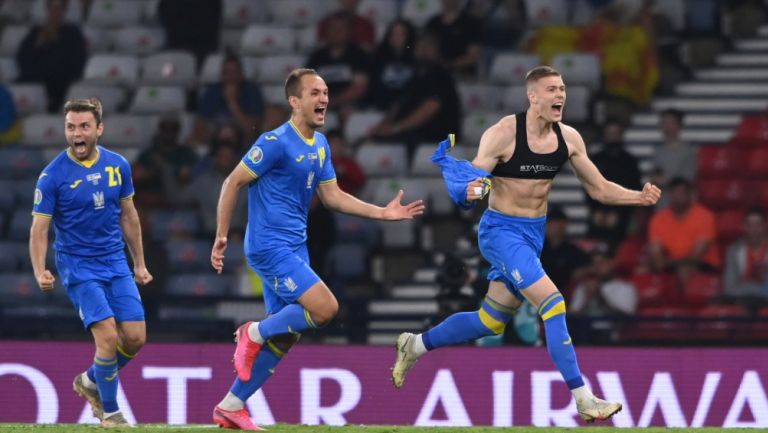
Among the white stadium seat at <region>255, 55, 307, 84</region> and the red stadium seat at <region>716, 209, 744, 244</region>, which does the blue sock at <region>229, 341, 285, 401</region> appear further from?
the white stadium seat at <region>255, 55, 307, 84</region>

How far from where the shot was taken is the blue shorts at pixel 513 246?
1159 centimetres

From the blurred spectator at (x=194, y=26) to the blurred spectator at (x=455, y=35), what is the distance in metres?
2.69

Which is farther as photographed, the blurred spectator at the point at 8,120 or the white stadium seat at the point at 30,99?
the white stadium seat at the point at 30,99

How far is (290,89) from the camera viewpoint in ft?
38.0

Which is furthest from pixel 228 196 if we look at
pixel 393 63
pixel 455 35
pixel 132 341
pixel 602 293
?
pixel 455 35

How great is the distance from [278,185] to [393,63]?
7.32 meters

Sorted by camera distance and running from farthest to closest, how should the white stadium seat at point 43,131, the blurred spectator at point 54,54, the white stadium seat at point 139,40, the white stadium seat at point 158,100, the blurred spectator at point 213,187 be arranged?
the white stadium seat at point 139,40 → the blurred spectator at point 54,54 → the white stadium seat at point 158,100 → the white stadium seat at point 43,131 → the blurred spectator at point 213,187

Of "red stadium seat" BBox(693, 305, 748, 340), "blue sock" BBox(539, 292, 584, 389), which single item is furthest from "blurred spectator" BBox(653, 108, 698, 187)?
"blue sock" BBox(539, 292, 584, 389)

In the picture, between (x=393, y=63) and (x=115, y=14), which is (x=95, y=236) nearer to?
(x=393, y=63)

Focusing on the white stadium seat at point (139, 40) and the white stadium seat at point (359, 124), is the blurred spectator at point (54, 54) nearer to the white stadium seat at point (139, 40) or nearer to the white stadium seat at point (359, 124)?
the white stadium seat at point (139, 40)

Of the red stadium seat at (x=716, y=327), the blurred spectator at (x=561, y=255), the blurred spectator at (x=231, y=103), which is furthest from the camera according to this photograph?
the blurred spectator at (x=231, y=103)

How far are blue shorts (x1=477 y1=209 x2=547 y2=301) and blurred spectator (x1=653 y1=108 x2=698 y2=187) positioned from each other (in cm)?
589

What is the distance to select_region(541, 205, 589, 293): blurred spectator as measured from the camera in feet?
52.3

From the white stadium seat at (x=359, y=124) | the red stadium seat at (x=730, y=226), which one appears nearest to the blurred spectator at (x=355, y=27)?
the white stadium seat at (x=359, y=124)
